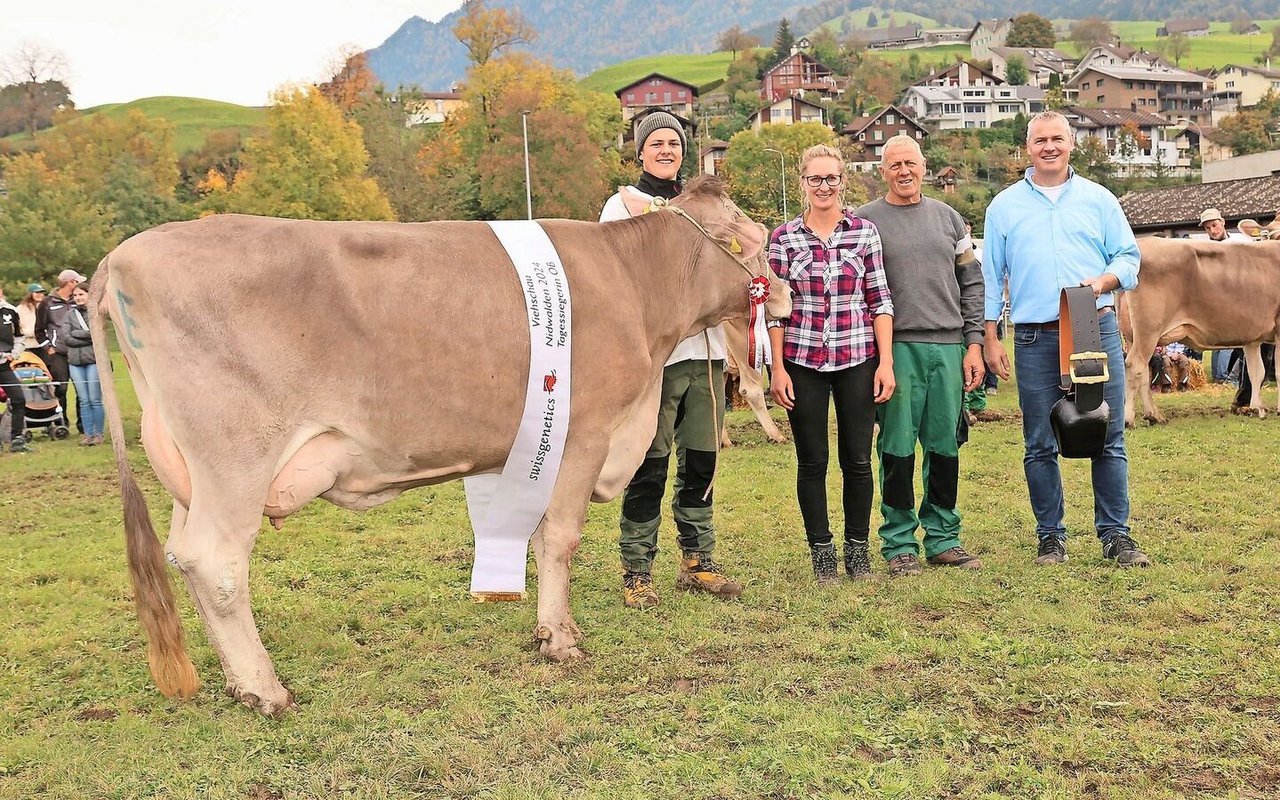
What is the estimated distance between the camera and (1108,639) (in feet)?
17.7

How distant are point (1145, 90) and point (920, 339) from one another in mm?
159628

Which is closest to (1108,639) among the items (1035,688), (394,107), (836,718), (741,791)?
(1035,688)

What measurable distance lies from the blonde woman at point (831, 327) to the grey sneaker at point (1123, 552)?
1.57 meters

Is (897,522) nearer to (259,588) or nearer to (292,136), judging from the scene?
(259,588)

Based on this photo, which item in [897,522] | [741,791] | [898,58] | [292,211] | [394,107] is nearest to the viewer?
[741,791]

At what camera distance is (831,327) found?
6.48m

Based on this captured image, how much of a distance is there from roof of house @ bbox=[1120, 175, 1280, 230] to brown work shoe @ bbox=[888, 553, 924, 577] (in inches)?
1753

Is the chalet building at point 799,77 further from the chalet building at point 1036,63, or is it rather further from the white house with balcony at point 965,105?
the chalet building at point 1036,63

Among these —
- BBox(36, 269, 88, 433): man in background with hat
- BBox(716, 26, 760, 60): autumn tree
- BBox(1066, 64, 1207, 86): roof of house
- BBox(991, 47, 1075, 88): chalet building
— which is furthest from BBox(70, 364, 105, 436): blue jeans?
BBox(716, 26, 760, 60): autumn tree

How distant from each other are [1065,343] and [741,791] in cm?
374

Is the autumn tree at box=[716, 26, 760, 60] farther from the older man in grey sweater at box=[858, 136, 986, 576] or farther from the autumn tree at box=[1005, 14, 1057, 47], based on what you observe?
the older man in grey sweater at box=[858, 136, 986, 576]

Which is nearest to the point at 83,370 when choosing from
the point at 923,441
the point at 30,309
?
the point at 30,309

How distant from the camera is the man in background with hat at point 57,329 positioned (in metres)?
15.5

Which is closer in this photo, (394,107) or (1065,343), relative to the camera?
(1065,343)
